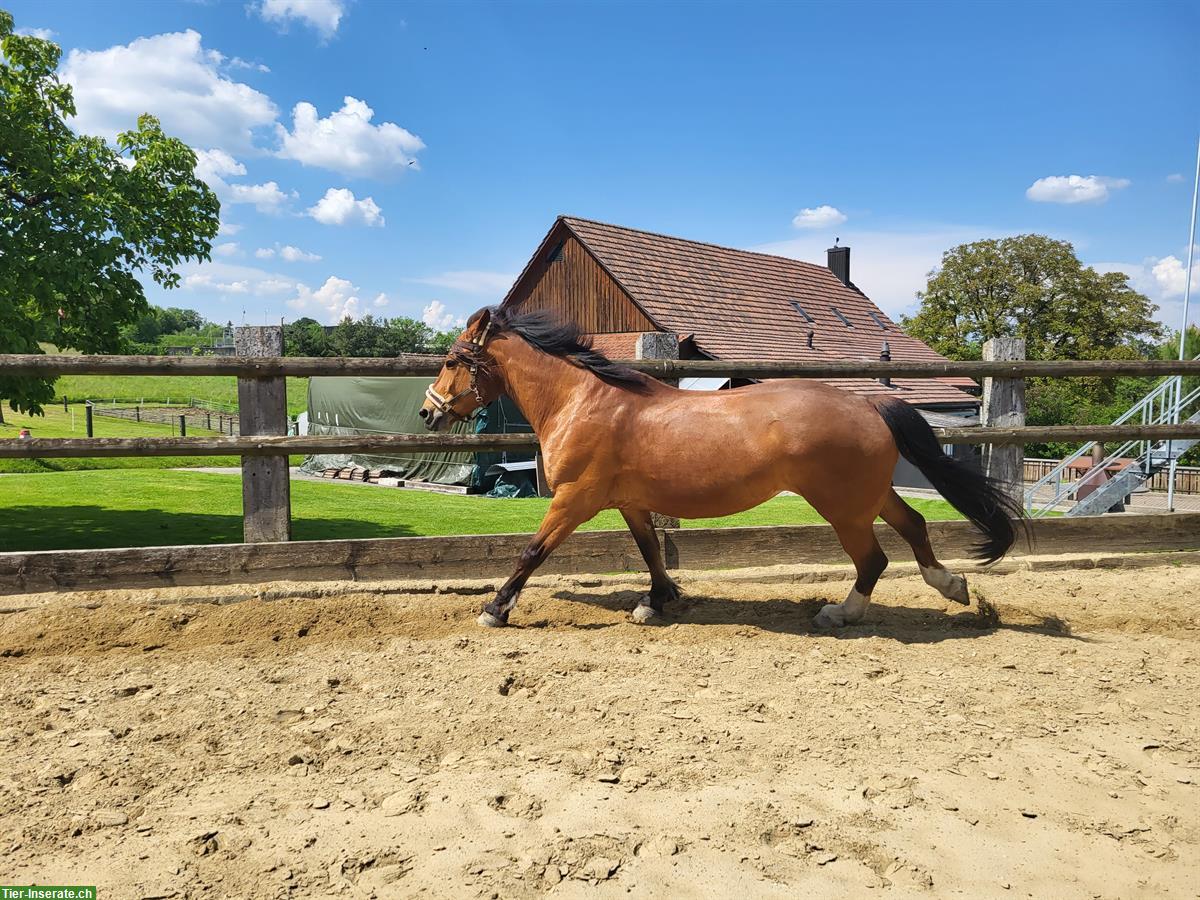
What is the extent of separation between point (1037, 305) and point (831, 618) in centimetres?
4230

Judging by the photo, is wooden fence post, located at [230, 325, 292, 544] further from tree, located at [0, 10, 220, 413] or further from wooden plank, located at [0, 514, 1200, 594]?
tree, located at [0, 10, 220, 413]

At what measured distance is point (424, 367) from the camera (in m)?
5.30

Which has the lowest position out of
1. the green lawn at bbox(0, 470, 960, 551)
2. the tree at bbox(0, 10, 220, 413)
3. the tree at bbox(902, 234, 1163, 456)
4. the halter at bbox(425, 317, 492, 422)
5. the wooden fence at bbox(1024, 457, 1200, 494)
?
the wooden fence at bbox(1024, 457, 1200, 494)

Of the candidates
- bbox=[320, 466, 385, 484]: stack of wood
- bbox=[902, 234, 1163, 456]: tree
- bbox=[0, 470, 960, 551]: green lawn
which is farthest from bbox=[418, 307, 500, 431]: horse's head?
bbox=[902, 234, 1163, 456]: tree

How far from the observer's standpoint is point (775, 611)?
4.85 m

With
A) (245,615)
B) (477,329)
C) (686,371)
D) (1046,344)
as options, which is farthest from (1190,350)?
(245,615)

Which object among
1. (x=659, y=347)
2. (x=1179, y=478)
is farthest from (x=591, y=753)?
(x=1179, y=478)

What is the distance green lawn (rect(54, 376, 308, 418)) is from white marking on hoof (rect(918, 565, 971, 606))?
146 feet

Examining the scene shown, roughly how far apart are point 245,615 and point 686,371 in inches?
131

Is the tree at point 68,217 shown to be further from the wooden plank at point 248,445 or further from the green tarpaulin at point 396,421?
the green tarpaulin at point 396,421

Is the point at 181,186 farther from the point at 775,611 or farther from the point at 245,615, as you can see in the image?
the point at 775,611

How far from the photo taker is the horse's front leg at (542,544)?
444 centimetres

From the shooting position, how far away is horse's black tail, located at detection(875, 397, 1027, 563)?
4.44 meters

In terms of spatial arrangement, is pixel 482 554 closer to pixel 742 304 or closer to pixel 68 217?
pixel 68 217
